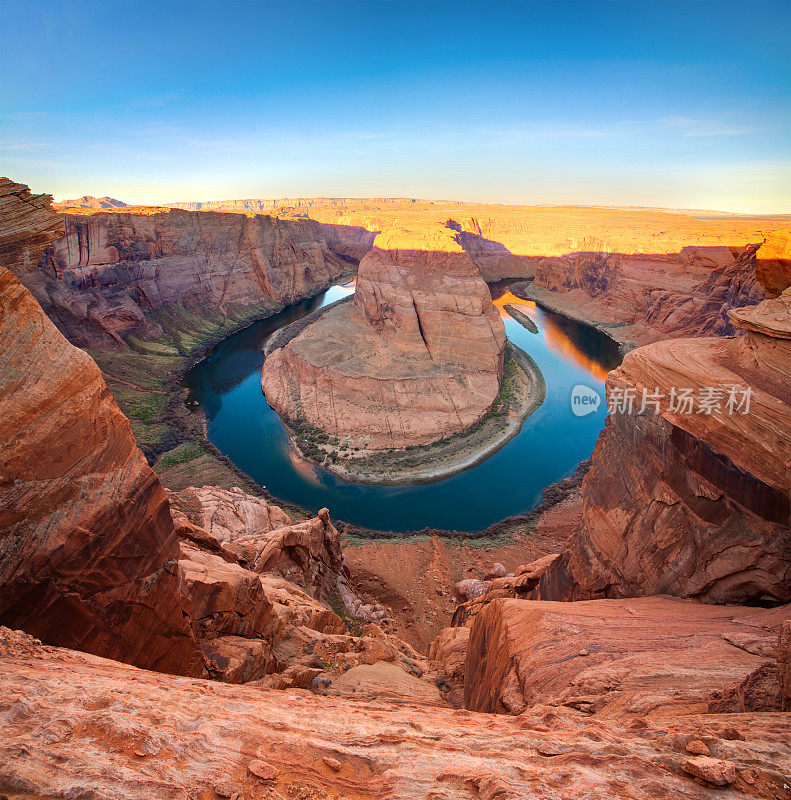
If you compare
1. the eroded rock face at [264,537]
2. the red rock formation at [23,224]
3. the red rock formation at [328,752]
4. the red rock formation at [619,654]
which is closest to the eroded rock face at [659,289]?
the red rock formation at [619,654]

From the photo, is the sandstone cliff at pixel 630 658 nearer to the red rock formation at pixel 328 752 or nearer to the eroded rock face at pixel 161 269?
the red rock formation at pixel 328 752

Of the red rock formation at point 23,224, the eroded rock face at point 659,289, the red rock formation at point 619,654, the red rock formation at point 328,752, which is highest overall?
the eroded rock face at point 659,289

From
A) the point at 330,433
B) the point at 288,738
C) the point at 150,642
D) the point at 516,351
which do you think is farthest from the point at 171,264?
the point at 288,738

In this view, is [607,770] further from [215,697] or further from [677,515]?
[677,515]

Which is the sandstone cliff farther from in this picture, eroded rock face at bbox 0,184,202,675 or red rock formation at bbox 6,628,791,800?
eroded rock face at bbox 0,184,202,675

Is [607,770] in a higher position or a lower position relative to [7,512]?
lower

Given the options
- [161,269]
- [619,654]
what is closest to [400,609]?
[619,654]
